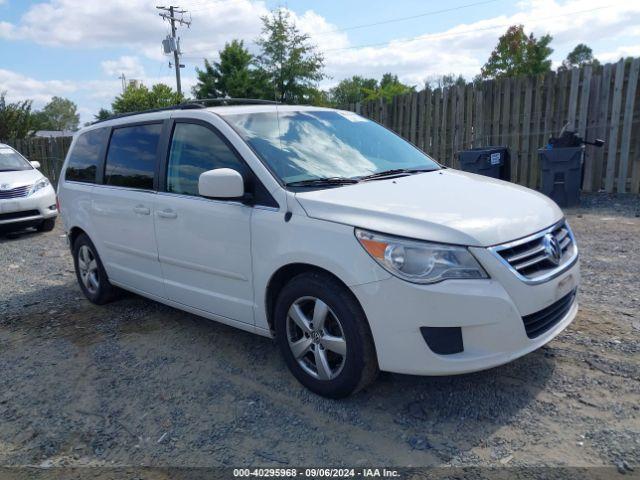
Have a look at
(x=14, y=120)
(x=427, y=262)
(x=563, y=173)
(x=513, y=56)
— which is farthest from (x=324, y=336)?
(x=513, y=56)

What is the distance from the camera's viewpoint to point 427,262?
2.82 metres

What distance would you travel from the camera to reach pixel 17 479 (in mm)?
2797

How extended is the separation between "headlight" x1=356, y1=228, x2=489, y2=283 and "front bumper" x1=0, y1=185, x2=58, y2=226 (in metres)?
8.76

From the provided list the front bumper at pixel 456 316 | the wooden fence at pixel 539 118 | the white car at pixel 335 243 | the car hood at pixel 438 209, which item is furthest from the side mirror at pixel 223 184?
the wooden fence at pixel 539 118

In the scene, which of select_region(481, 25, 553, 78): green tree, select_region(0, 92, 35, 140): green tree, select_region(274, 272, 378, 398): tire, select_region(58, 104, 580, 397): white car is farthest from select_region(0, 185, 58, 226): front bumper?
select_region(481, 25, 553, 78): green tree

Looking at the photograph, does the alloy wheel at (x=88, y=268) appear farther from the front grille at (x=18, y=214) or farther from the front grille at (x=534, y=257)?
the front grille at (x=18, y=214)

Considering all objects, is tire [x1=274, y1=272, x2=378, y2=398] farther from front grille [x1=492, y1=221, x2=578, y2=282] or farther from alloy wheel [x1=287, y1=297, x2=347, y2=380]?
front grille [x1=492, y1=221, x2=578, y2=282]

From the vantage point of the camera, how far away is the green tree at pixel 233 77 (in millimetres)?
40469

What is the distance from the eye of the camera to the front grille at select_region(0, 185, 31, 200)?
943cm

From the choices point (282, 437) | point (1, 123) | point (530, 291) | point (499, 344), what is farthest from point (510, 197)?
point (1, 123)

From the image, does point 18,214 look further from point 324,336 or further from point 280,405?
point 324,336

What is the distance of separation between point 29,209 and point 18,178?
712 mm

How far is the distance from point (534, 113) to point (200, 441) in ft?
30.2

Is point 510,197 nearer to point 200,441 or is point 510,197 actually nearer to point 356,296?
point 356,296
